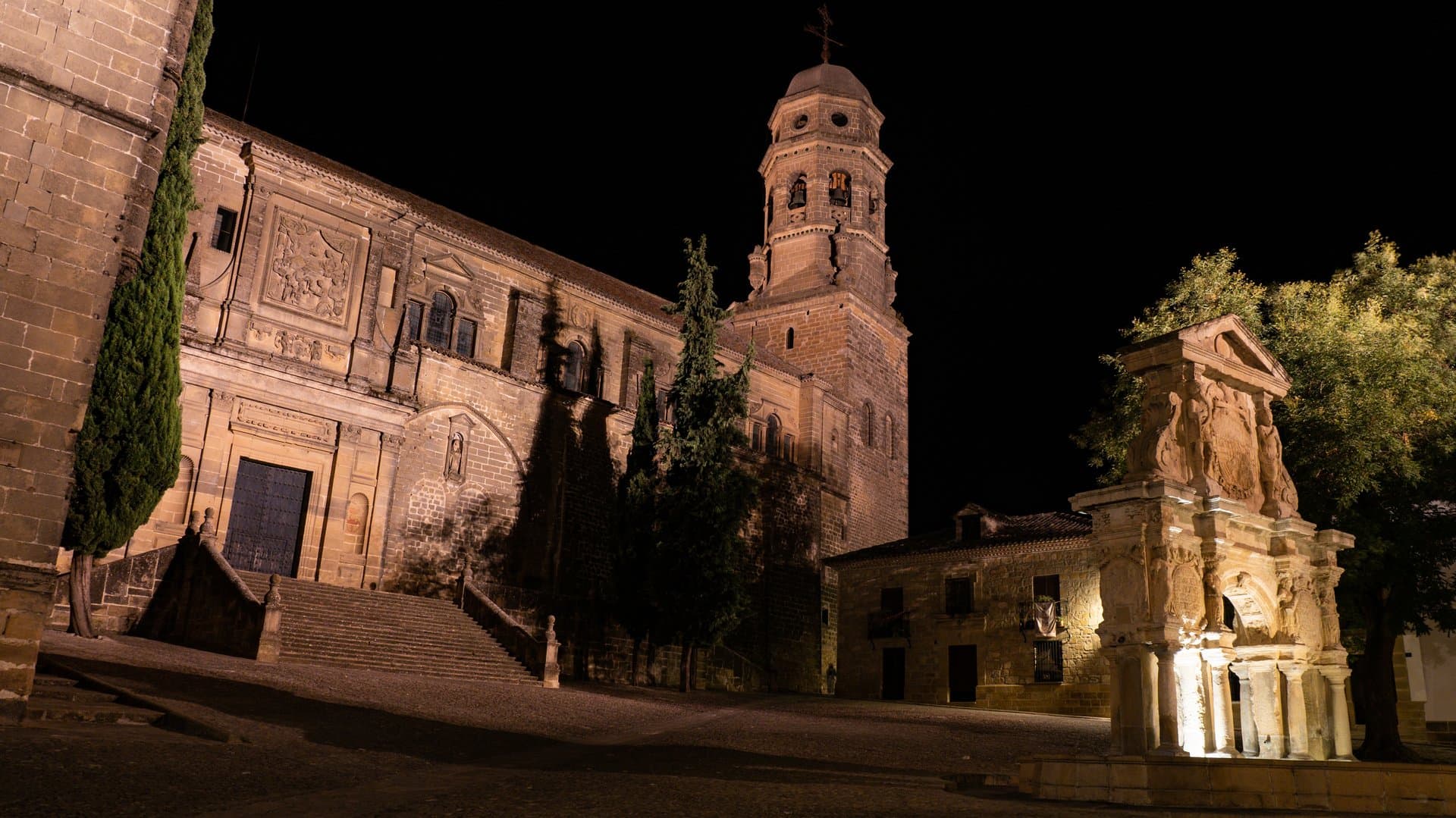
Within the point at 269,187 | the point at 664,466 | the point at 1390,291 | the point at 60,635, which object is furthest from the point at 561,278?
the point at 1390,291

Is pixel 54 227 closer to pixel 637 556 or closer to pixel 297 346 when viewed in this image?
pixel 297 346

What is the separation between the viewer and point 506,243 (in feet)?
107

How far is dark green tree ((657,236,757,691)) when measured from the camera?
26203 millimetres

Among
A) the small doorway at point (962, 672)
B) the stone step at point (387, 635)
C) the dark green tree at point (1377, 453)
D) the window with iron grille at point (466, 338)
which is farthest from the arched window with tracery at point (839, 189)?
the stone step at point (387, 635)

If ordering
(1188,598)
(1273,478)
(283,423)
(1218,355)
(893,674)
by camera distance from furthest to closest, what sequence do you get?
(893,674) → (283,423) → (1273,478) → (1218,355) → (1188,598)

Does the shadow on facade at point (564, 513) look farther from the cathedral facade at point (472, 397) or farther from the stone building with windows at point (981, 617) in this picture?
the stone building with windows at point (981, 617)

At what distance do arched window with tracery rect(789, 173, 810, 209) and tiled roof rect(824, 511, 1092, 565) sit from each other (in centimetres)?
1597

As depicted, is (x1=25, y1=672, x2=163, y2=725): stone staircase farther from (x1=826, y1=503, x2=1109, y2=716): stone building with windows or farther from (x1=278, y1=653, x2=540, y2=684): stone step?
(x1=826, y1=503, x2=1109, y2=716): stone building with windows

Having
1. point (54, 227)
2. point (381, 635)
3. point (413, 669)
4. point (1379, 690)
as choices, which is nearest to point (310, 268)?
point (381, 635)

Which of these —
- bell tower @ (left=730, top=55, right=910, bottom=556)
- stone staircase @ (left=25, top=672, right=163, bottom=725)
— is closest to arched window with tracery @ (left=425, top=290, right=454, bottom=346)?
bell tower @ (left=730, top=55, right=910, bottom=556)

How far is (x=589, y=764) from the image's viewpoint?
11.0 m

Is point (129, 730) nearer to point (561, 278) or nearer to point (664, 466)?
point (664, 466)

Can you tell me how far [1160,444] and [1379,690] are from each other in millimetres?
8879

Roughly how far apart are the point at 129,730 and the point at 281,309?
16151 mm
